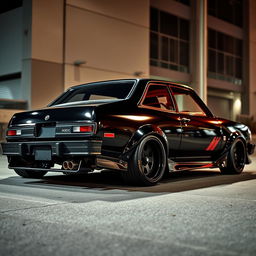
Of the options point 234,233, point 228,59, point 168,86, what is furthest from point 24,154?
point 228,59

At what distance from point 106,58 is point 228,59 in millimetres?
14012

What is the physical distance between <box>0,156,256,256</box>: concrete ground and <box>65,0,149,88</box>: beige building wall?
16646 millimetres

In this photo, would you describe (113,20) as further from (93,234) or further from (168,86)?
(93,234)

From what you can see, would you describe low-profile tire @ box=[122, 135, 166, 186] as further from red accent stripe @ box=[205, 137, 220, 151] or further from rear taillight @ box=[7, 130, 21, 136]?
rear taillight @ box=[7, 130, 21, 136]

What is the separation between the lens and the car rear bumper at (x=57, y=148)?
631 cm

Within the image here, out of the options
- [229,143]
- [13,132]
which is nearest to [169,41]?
[229,143]

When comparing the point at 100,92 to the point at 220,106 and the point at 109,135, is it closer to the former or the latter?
the point at 109,135

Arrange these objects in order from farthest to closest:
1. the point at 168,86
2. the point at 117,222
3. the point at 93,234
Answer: the point at 168,86 < the point at 117,222 < the point at 93,234

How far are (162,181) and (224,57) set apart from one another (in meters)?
29.4

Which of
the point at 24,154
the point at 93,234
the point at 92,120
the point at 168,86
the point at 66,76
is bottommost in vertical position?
the point at 93,234

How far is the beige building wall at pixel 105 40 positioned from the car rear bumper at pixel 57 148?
16.4 meters

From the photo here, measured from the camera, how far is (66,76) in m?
23.2

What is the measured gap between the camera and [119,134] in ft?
21.6

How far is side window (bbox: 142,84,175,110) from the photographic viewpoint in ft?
24.7
